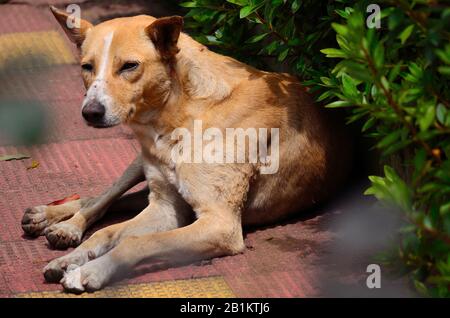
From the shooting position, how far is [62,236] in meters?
5.00

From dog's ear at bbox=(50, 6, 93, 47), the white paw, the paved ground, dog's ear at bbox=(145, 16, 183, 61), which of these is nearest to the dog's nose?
the paved ground

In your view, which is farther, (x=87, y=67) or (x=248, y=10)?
(x=248, y=10)

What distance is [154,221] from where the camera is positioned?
5.12 meters

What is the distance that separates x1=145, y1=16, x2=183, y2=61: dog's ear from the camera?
4832mm

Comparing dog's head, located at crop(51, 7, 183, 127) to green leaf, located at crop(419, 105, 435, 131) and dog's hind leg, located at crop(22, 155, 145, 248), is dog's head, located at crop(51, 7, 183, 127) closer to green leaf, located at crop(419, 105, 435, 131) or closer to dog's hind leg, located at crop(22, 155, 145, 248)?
dog's hind leg, located at crop(22, 155, 145, 248)

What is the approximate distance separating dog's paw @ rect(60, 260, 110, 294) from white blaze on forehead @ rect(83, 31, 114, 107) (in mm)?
927

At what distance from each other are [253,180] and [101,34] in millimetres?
1253

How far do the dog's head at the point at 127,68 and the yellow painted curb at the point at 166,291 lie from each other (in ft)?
3.15

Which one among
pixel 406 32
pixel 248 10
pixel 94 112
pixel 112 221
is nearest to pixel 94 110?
pixel 94 112

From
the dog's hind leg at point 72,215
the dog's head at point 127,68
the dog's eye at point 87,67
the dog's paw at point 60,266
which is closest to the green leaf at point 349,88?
the dog's head at point 127,68

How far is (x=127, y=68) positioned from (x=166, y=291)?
132 cm

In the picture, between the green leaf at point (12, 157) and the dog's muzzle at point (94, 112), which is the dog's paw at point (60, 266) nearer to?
the dog's muzzle at point (94, 112)

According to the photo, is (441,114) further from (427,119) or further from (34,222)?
(34,222)
